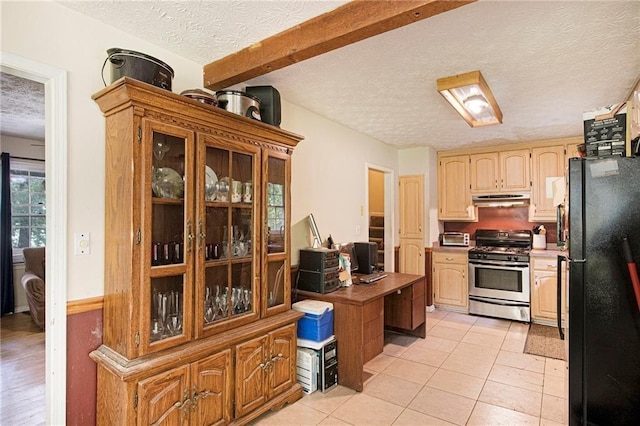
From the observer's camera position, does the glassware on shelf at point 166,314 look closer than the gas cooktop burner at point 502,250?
Yes

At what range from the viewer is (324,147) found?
12.0 ft

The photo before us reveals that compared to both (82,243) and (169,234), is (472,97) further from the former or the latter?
(82,243)

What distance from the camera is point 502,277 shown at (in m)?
4.64

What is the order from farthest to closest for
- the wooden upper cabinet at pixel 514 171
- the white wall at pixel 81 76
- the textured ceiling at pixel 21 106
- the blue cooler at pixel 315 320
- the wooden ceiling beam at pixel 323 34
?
the wooden upper cabinet at pixel 514 171
the textured ceiling at pixel 21 106
the blue cooler at pixel 315 320
the white wall at pixel 81 76
the wooden ceiling beam at pixel 323 34

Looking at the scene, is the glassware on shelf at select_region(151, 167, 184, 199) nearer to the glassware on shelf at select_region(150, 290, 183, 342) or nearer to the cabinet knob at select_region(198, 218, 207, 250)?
the cabinet knob at select_region(198, 218, 207, 250)

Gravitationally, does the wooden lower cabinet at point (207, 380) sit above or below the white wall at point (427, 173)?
below

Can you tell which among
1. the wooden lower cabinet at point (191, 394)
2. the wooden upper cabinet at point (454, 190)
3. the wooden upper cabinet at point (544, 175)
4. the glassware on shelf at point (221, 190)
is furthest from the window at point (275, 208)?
the wooden upper cabinet at point (544, 175)

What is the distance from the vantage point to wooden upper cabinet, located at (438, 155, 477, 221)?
5250 millimetres

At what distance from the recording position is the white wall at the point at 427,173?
513 centimetres

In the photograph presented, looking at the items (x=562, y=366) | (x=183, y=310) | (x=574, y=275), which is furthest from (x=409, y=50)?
(x=562, y=366)

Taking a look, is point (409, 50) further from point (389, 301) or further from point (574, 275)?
point (389, 301)

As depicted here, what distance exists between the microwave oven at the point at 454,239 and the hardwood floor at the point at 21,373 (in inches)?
196

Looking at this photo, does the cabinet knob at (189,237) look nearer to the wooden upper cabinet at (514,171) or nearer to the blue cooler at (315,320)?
the blue cooler at (315,320)

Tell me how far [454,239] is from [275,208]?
3536mm
